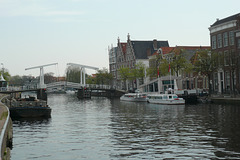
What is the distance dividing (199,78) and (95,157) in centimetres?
6354

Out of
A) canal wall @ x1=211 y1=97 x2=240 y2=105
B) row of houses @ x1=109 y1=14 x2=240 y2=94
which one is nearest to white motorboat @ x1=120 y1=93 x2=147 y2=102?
row of houses @ x1=109 y1=14 x2=240 y2=94

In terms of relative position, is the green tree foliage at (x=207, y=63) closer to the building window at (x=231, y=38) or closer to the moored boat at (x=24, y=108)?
the building window at (x=231, y=38)

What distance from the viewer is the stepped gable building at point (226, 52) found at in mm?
57441

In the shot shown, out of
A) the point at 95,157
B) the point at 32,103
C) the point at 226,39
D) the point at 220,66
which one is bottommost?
the point at 95,157

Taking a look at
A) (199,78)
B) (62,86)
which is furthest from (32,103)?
(62,86)

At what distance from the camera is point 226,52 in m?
63.5

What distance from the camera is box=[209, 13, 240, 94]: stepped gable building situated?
57441 mm

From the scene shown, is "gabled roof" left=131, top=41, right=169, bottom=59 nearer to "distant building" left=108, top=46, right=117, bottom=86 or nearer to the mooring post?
"distant building" left=108, top=46, right=117, bottom=86

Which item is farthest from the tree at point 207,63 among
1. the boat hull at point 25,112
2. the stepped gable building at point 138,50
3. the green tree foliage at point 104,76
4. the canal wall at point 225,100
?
the green tree foliage at point 104,76

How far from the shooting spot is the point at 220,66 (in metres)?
60.9

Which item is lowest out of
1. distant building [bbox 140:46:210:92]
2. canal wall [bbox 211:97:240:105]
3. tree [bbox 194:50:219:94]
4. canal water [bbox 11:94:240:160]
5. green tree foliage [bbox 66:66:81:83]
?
canal water [bbox 11:94:240:160]

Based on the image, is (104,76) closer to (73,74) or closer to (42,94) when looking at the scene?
(73,74)

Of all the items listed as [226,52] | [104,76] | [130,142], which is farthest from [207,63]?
[104,76]

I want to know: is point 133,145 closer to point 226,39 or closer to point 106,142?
point 106,142
